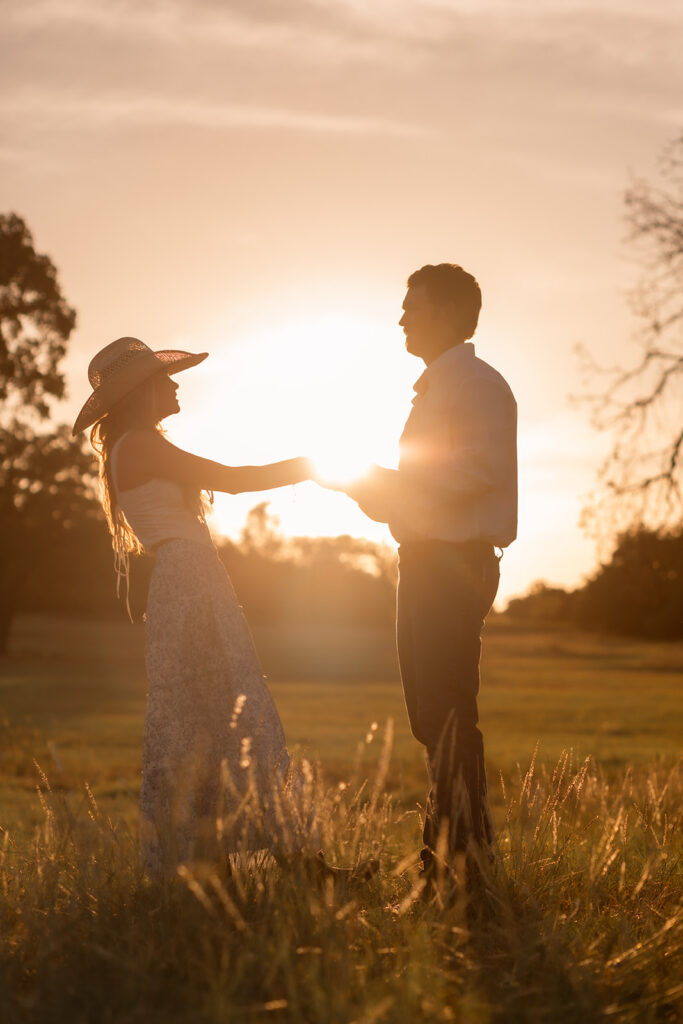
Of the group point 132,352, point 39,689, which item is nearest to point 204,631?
point 132,352

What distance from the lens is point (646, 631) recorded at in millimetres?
87125

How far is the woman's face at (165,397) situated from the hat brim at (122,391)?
0.14ft

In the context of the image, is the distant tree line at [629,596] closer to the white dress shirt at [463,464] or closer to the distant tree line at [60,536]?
the distant tree line at [60,536]

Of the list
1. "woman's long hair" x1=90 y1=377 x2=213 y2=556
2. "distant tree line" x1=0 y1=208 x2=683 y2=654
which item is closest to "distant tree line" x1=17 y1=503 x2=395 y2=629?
"distant tree line" x1=0 y1=208 x2=683 y2=654

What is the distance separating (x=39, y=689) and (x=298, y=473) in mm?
28298

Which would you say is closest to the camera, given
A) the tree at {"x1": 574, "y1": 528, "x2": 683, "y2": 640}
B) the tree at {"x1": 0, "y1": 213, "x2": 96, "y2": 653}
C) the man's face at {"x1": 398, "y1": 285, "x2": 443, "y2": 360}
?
the man's face at {"x1": 398, "y1": 285, "x2": 443, "y2": 360}

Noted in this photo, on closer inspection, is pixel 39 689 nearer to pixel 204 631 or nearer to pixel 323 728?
pixel 323 728

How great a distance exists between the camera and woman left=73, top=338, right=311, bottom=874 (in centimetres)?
462

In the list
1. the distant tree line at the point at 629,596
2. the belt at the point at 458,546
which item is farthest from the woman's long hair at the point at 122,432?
the distant tree line at the point at 629,596

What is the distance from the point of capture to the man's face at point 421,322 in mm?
4832

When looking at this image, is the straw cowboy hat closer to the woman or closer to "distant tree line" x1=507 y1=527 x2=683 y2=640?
the woman

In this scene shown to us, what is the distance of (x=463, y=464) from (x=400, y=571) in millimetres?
569

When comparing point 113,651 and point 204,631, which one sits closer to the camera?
point 204,631

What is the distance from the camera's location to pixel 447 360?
474 centimetres
